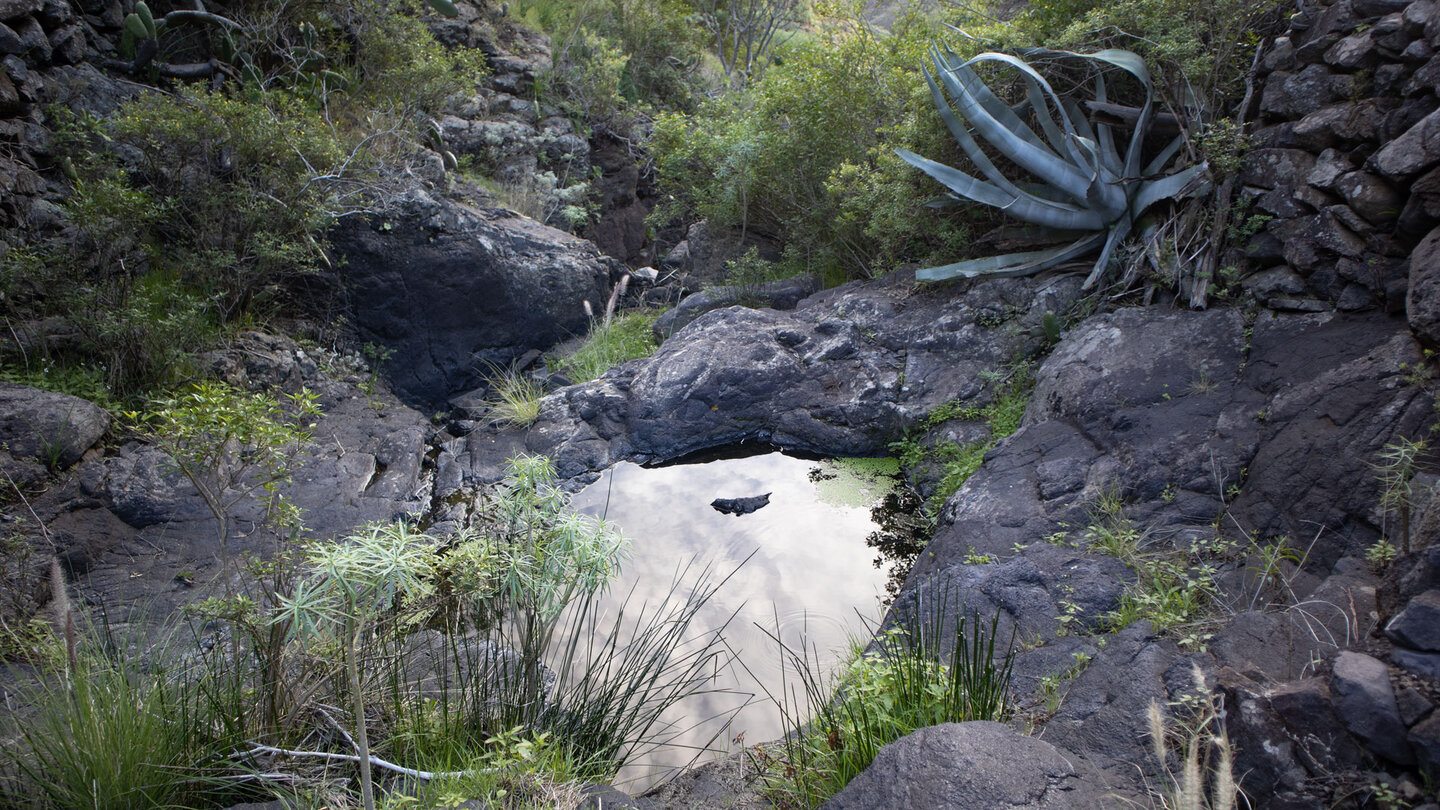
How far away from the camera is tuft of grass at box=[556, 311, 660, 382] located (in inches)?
270

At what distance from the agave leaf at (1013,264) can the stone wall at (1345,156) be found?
1086 mm

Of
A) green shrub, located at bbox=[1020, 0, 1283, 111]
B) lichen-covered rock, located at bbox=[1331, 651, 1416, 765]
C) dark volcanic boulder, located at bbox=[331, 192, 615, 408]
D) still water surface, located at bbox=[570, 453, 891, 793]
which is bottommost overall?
still water surface, located at bbox=[570, 453, 891, 793]

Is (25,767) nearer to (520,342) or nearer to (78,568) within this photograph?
(78,568)

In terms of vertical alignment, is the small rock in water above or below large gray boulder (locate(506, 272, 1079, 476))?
below

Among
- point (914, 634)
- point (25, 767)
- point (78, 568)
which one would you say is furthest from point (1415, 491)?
point (78, 568)

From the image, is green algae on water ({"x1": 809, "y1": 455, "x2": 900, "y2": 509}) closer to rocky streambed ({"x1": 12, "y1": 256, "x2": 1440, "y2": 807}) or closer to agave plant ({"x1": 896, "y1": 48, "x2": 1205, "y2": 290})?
rocky streambed ({"x1": 12, "y1": 256, "x2": 1440, "y2": 807})

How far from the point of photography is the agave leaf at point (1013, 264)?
17.1 ft

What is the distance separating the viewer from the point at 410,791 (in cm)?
228

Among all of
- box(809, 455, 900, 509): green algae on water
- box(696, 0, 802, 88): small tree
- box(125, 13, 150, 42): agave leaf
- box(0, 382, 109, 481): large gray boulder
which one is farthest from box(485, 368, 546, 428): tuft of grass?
→ box(696, 0, 802, 88): small tree

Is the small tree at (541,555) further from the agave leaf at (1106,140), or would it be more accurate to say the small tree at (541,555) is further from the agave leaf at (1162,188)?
the agave leaf at (1106,140)

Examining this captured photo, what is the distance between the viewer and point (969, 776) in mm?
1684

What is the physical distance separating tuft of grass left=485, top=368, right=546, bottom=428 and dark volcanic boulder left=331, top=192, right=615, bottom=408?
0.45 meters

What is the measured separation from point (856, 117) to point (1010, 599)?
5.32m

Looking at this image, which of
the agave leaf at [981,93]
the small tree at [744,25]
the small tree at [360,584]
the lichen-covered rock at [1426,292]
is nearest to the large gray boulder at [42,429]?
the small tree at [360,584]
